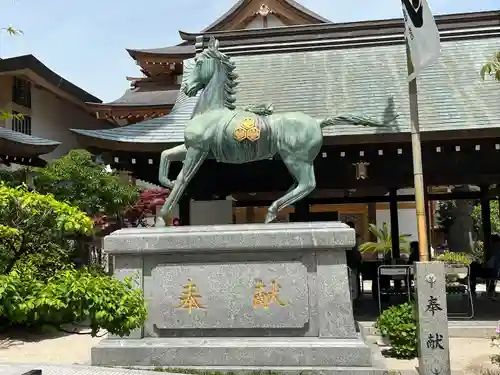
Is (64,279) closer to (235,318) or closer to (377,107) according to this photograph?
(235,318)

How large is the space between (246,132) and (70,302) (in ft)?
11.4

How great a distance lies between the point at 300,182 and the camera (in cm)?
629

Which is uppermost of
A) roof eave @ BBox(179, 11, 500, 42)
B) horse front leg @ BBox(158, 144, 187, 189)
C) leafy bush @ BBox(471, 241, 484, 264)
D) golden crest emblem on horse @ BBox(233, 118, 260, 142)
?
roof eave @ BBox(179, 11, 500, 42)

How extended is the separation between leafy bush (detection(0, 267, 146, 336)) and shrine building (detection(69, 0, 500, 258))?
5.40 meters

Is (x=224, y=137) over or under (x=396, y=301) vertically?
over

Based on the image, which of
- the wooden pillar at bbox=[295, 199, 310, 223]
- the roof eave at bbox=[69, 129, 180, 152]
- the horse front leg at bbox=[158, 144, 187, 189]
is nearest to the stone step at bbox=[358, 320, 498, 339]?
the wooden pillar at bbox=[295, 199, 310, 223]

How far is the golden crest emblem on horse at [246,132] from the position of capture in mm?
6223

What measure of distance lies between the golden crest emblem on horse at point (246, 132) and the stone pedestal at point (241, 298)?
110 cm

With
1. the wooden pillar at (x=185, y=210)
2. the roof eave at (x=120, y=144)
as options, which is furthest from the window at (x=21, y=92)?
the roof eave at (x=120, y=144)

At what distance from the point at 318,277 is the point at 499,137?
13.9 feet

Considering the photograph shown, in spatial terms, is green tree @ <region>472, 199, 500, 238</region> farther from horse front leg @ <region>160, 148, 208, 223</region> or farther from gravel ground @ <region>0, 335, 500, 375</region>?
horse front leg @ <region>160, 148, 208, 223</region>

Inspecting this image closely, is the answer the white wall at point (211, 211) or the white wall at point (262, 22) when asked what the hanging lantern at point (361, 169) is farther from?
the white wall at point (262, 22)

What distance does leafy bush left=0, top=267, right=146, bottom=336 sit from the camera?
309cm

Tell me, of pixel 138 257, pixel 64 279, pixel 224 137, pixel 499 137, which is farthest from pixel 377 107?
pixel 64 279
